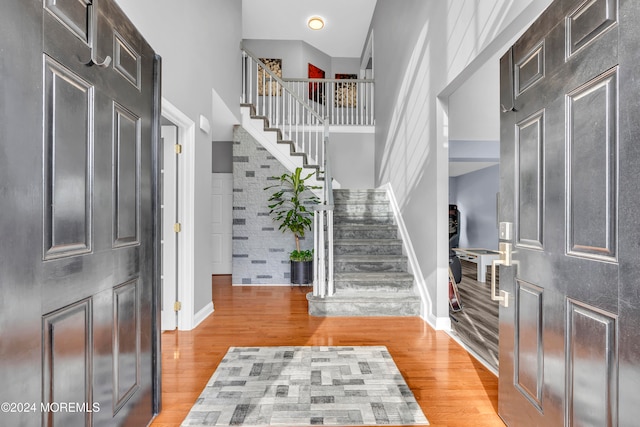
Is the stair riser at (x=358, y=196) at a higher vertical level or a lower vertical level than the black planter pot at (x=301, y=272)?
higher

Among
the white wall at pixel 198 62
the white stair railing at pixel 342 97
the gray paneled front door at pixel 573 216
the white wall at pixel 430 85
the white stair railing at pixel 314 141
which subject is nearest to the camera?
the gray paneled front door at pixel 573 216

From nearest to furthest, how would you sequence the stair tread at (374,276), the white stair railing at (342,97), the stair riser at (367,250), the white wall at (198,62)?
the white wall at (198,62) < the stair tread at (374,276) < the stair riser at (367,250) < the white stair railing at (342,97)

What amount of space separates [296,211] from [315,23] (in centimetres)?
404

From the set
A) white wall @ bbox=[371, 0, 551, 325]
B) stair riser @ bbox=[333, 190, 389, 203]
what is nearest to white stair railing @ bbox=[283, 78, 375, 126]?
white wall @ bbox=[371, 0, 551, 325]

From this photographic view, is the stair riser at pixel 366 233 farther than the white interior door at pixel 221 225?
No

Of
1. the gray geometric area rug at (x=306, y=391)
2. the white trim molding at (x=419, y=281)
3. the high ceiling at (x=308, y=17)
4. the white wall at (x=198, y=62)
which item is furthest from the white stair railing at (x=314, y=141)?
the high ceiling at (x=308, y=17)

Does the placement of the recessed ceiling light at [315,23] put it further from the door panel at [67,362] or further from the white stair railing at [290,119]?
the door panel at [67,362]

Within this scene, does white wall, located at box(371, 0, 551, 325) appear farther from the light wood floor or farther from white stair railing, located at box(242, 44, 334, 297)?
white stair railing, located at box(242, 44, 334, 297)

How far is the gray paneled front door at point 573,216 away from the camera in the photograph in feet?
3.26

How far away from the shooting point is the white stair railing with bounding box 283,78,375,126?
6402 millimetres

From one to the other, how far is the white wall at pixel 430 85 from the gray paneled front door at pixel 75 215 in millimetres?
2152

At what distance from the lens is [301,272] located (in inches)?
199

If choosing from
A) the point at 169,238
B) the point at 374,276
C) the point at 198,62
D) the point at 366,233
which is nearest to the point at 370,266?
the point at 374,276

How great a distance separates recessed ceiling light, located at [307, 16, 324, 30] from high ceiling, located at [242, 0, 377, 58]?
0.07m
